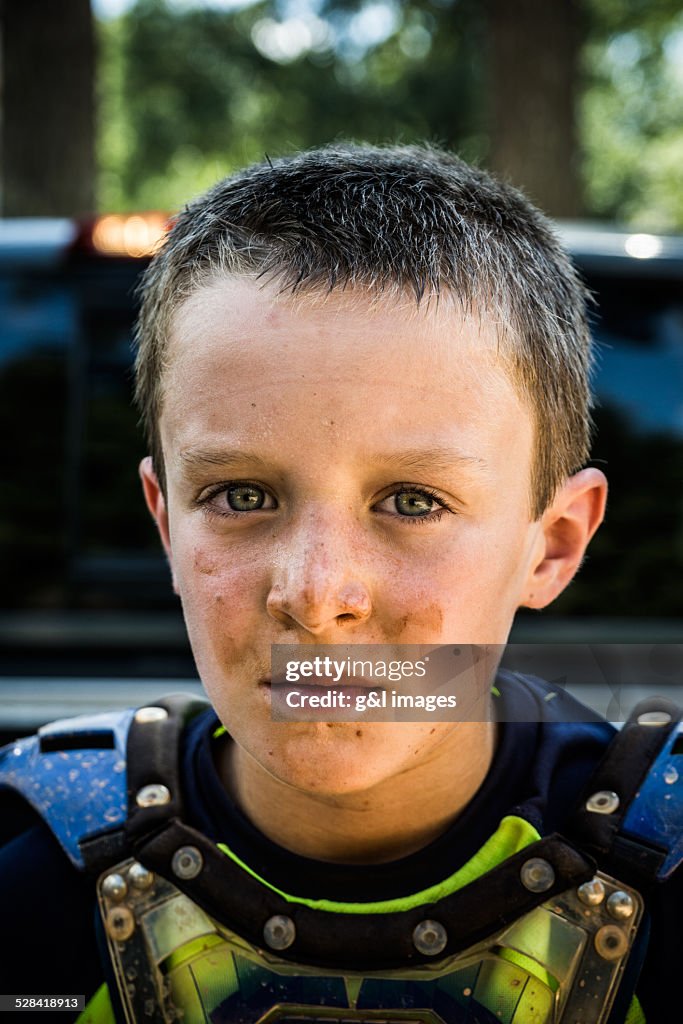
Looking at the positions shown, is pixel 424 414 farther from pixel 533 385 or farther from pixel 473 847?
pixel 473 847

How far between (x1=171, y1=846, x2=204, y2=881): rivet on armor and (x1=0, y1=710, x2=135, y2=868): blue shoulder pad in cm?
11

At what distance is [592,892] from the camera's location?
1386 millimetres

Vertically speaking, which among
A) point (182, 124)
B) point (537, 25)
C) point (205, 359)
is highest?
point (182, 124)

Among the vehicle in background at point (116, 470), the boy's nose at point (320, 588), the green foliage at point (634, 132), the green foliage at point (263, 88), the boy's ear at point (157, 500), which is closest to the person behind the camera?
the boy's nose at point (320, 588)

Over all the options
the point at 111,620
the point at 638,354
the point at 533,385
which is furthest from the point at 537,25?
the point at 533,385

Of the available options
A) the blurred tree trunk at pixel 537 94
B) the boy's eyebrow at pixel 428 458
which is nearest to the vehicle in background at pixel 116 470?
the boy's eyebrow at pixel 428 458

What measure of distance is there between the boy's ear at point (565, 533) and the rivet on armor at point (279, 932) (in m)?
0.51

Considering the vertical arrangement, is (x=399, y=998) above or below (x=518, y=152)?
below

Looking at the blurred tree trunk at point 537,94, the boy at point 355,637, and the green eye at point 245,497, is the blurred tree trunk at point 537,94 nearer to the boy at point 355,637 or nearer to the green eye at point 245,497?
the boy at point 355,637

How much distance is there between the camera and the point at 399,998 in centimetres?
138

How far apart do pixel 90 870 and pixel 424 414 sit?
759mm

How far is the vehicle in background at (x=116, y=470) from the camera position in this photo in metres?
2.72

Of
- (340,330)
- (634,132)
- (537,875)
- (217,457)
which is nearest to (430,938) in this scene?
(537,875)

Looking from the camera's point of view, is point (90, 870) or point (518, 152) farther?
point (518, 152)
